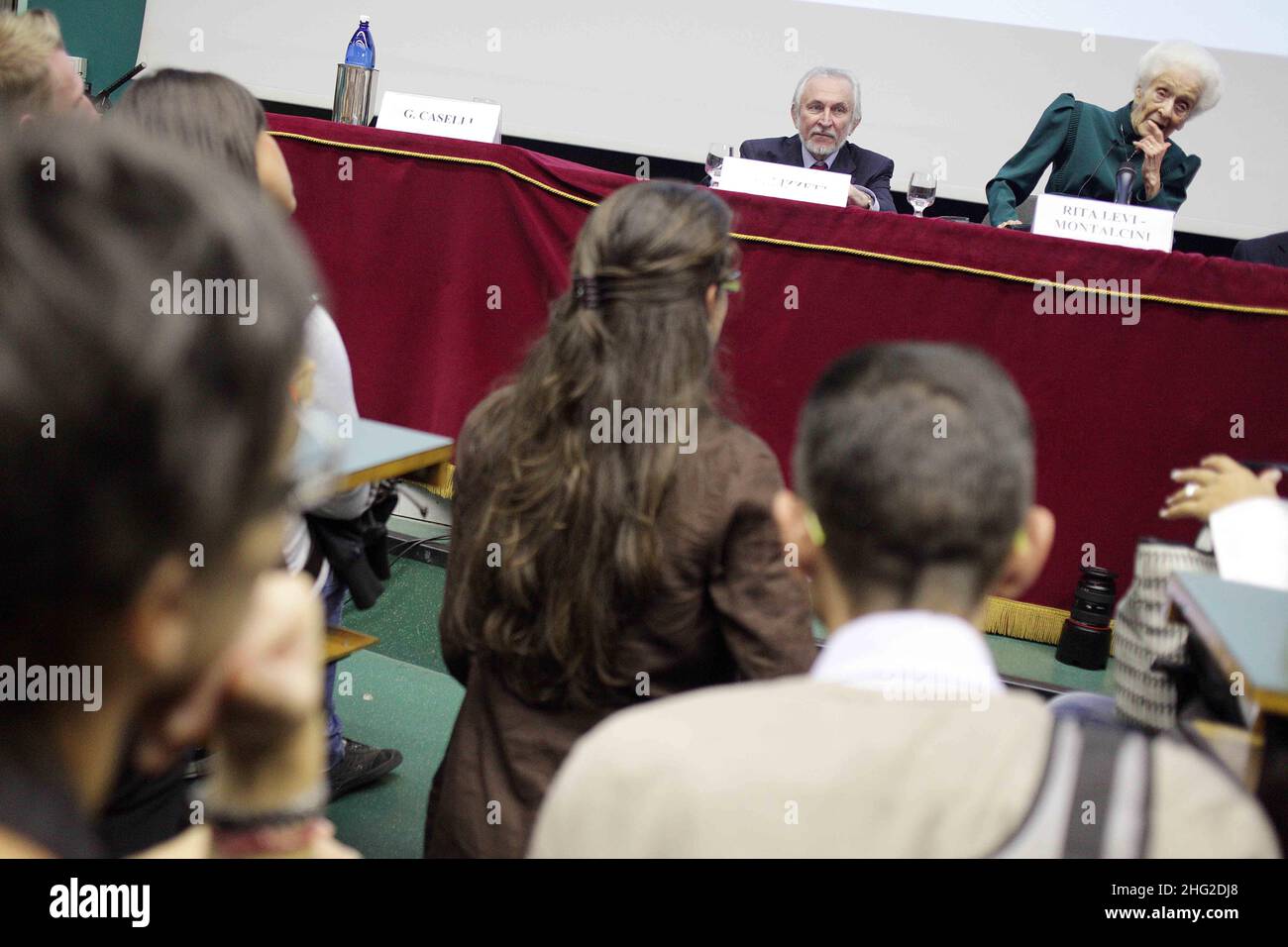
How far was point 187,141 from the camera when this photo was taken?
1586 millimetres

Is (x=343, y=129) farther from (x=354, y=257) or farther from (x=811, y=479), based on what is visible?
(x=811, y=479)

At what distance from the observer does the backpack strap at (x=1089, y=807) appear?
0.62 meters

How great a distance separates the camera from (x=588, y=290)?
Answer: 4.53ft

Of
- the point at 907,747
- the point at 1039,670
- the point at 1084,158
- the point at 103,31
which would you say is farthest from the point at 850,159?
the point at 103,31

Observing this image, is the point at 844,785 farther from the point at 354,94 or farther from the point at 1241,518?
the point at 354,94

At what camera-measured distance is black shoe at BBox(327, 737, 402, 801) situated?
2133 mm

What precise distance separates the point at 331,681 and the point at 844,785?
171cm

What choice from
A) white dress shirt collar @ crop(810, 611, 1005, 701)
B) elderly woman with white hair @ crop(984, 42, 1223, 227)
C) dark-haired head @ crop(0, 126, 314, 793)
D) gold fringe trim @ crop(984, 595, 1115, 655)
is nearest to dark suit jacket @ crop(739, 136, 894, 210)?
elderly woman with white hair @ crop(984, 42, 1223, 227)

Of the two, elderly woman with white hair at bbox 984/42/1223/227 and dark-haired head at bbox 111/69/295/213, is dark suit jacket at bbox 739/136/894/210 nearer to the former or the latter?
elderly woman with white hair at bbox 984/42/1223/227

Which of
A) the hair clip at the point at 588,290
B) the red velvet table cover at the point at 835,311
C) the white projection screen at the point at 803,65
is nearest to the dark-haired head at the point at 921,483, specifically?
the hair clip at the point at 588,290

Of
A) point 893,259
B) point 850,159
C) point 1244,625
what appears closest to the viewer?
point 1244,625

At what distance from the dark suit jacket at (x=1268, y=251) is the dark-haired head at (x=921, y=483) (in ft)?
11.1

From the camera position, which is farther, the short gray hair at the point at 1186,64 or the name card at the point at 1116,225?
the short gray hair at the point at 1186,64

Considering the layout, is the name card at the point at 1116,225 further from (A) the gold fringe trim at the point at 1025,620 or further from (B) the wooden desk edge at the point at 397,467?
(B) the wooden desk edge at the point at 397,467
